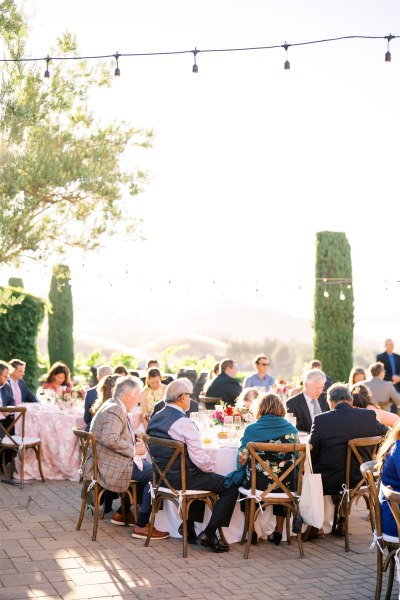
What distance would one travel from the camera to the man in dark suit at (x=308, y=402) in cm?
789

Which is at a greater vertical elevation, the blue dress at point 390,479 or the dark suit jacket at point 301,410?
the dark suit jacket at point 301,410

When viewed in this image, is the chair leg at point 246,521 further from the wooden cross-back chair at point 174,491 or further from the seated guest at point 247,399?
the seated guest at point 247,399

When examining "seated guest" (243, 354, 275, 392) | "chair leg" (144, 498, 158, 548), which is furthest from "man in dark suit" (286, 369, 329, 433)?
"seated guest" (243, 354, 275, 392)

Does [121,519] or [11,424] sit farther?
[11,424]

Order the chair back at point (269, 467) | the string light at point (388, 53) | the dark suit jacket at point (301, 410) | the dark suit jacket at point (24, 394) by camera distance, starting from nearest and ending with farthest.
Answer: the chair back at point (269, 467) → the string light at point (388, 53) → the dark suit jacket at point (301, 410) → the dark suit jacket at point (24, 394)

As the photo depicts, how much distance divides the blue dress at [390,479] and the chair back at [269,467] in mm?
1257

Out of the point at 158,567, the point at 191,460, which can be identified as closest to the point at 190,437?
the point at 191,460

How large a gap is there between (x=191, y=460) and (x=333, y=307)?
13.4 meters

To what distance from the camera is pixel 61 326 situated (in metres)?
23.3

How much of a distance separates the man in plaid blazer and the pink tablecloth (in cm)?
260

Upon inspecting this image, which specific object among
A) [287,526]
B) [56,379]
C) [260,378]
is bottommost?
[287,526]

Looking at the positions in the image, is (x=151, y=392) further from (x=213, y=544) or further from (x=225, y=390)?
(x=213, y=544)

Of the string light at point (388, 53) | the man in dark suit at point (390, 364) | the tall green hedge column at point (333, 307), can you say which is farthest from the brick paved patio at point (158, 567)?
the tall green hedge column at point (333, 307)

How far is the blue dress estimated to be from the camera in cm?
444
